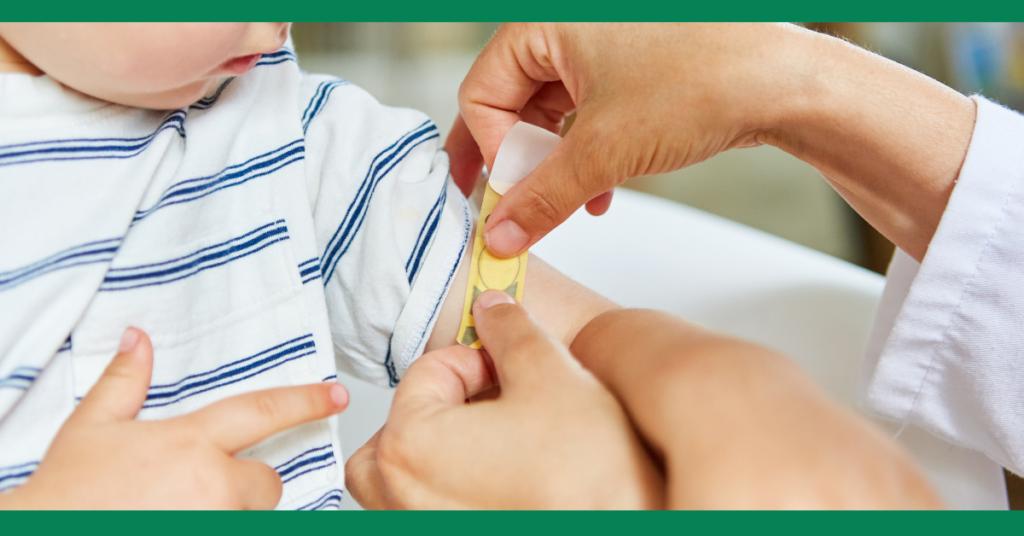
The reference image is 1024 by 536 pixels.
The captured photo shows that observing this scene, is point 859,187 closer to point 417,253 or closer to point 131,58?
point 417,253

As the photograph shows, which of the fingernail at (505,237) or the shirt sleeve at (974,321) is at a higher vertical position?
the fingernail at (505,237)

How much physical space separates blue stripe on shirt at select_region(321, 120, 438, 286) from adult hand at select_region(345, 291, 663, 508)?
0.44 ft

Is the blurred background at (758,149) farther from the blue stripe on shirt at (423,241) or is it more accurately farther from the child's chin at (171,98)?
the child's chin at (171,98)

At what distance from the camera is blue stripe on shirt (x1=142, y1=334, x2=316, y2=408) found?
1.61 ft

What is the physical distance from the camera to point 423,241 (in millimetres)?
547

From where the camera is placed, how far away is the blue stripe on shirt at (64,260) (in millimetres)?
466

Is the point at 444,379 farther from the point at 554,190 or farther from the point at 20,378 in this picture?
the point at 20,378

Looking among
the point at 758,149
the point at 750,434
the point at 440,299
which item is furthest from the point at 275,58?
the point at 758,149

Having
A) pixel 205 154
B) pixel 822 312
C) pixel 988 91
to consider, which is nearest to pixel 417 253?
pixel 205 154

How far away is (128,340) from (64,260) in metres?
0.07

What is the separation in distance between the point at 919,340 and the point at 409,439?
48cm

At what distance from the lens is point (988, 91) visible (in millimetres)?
1543

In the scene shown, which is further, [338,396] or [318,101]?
[318,101]

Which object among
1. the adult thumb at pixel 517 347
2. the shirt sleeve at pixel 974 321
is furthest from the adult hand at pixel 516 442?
the shirt sleeve at pixel 974 321
